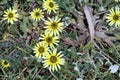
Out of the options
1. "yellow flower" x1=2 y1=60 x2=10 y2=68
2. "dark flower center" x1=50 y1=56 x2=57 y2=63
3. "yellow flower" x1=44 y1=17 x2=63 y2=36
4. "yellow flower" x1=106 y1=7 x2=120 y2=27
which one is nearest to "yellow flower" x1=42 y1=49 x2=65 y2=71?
"dark flower center" x1=50 y1=56 x2=57 y2=63

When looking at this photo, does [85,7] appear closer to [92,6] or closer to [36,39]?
[92,6]

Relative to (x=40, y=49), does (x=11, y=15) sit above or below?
above

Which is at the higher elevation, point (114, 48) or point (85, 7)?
point (85, 7)

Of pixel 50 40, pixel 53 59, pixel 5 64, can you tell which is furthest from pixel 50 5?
pixel 5 64

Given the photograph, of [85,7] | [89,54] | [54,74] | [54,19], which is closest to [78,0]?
[85,7]

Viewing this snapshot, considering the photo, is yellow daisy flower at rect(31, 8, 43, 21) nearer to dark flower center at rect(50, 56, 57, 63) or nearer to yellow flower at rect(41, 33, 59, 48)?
yellow flower at rect(41, 33, 59, 48)

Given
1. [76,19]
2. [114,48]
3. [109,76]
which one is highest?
[76,19]

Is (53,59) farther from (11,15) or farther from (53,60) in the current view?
(11,15)

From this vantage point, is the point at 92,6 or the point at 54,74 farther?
the point at 92,6
